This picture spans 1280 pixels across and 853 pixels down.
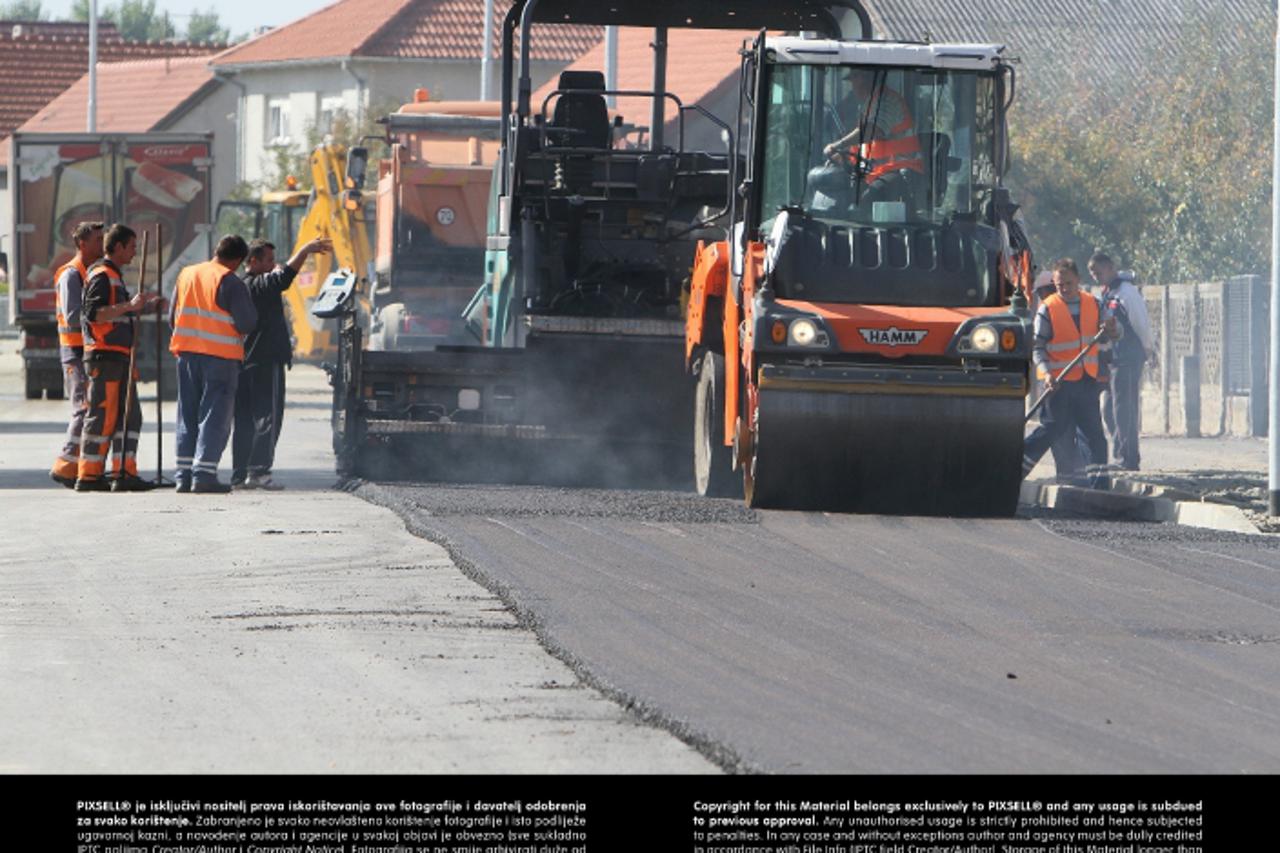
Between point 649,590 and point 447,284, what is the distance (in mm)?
13909

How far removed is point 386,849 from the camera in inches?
228

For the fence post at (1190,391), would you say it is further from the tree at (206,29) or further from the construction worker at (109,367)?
the tree at (206,29)

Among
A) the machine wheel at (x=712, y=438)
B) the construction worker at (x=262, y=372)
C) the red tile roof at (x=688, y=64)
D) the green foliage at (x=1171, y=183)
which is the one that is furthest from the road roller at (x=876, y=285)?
the red tile roof at (x=688, y=64)

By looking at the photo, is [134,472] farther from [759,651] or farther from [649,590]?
[759,651]

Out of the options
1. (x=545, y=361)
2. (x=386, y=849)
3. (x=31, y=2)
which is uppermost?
(x=31, y=2)

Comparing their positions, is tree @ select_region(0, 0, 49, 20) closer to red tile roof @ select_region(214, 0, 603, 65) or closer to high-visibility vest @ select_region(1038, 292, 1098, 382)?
red tile roof @ select_region(214, 0, 603, 65)

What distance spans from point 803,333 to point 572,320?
2.97m

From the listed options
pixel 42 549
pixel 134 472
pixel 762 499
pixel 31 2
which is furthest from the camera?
pixel 31 2

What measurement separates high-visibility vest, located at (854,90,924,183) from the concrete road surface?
350 cm

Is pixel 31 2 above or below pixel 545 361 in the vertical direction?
above

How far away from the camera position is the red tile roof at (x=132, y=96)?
2628 inches

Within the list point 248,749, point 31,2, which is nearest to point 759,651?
point 248,749

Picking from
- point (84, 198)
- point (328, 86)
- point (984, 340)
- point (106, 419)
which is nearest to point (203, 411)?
point (106, 419)

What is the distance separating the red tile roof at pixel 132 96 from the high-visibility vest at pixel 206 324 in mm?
51444
